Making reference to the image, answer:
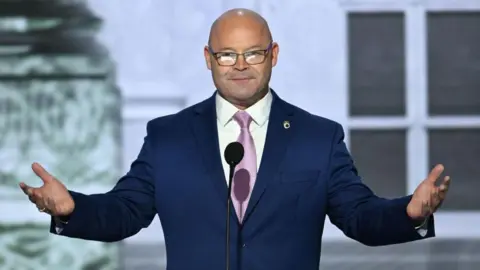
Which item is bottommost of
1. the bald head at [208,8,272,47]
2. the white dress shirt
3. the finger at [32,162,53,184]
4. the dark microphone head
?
the finger at [32,162,53,184]

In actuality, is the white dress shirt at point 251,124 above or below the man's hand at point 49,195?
above

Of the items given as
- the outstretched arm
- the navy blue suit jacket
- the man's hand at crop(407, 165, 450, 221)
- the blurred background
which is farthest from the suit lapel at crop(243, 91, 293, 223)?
the blurred background

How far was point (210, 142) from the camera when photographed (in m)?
1.96

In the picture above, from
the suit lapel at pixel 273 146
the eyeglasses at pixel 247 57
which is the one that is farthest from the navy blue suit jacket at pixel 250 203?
the eyeglasses at pixel 247 57

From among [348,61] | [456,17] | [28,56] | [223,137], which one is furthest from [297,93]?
[223,137]

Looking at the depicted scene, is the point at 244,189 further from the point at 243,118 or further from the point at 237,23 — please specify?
the point at 237,23

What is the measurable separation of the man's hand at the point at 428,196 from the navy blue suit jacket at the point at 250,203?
0.31ft

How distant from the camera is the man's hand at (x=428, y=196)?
1682mm

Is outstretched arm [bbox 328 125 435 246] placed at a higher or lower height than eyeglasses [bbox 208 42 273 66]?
lower

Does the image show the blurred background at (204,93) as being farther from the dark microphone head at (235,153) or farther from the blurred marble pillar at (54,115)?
the dark microphone head at (235,153)

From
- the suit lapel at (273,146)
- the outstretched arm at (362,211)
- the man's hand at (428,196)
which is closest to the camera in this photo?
the man's hand at (428,196)

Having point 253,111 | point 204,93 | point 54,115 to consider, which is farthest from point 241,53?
point 54,115

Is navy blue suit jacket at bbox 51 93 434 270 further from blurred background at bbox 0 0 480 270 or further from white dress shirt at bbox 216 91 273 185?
blurred background at bbox 0 0 480 270

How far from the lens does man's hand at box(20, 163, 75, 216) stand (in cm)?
175
